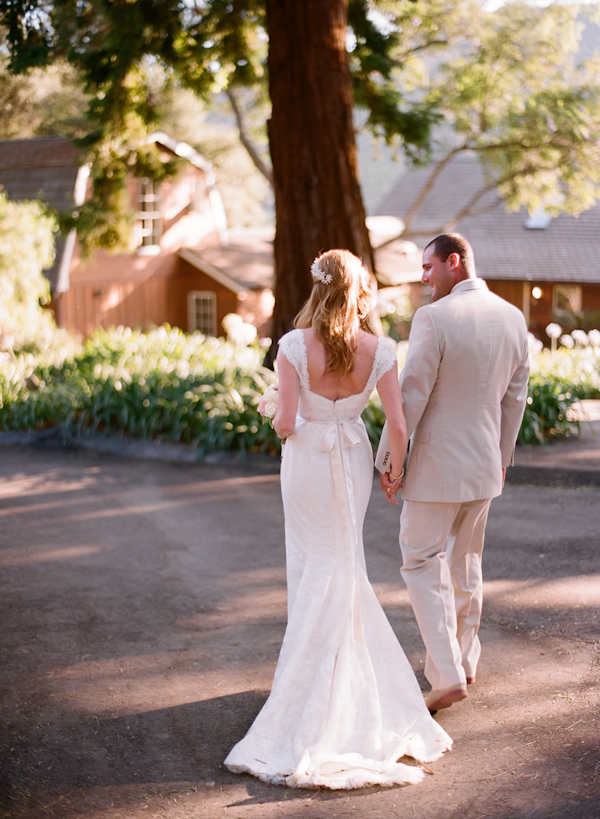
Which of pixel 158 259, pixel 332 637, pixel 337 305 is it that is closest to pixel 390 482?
pixel 332 637

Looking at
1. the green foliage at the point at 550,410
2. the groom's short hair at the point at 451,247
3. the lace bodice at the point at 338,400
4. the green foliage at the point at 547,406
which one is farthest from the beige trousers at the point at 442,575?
the green foliage at the point at 550,410

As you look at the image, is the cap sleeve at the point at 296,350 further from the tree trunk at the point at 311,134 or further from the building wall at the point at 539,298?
the building wall at the point at 539,298

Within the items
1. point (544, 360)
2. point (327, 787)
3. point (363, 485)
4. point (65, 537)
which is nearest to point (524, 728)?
point (327, 787)

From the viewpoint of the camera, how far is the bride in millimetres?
3635

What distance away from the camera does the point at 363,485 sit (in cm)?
397

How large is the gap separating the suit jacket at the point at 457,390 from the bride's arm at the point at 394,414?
0.13 meters

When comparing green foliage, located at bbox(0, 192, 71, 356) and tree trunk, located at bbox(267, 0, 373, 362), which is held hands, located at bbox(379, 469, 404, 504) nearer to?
tree trunk, located at bbox(267, 0, 373, 362)

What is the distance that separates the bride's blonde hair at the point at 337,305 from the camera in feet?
12.2

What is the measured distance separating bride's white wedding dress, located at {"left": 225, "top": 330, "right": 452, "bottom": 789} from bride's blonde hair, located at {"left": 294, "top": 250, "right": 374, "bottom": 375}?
0.12m

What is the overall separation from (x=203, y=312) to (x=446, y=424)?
985 inches

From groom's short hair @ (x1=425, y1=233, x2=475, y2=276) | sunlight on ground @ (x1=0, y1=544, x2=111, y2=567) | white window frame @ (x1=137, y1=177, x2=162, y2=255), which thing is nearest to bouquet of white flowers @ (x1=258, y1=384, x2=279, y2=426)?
groom's short hair @ (x1=425, y1=233, x2=475, y2=276)

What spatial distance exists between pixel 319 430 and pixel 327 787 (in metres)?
1.45

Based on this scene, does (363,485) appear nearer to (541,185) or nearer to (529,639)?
(529,639)

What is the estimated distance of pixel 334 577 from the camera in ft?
12.7
